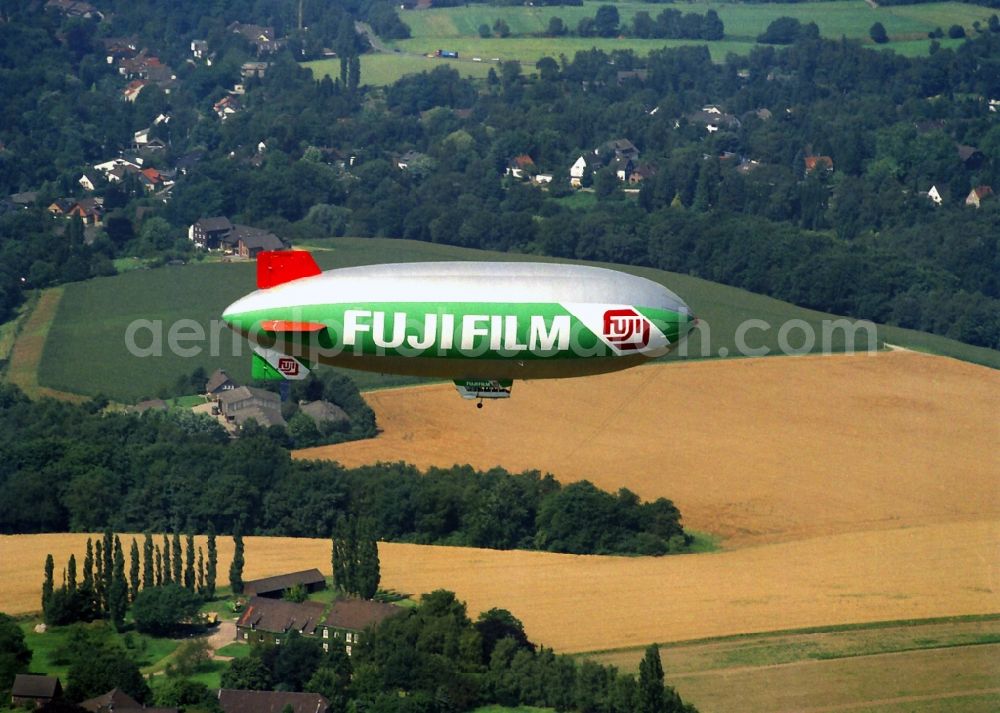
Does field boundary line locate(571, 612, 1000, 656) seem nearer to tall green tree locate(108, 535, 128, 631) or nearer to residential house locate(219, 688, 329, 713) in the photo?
residential house locate(219, 688, 329, 713)

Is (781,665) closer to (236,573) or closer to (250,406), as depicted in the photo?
(236,573)

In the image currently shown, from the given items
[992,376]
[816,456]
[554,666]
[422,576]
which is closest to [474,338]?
[554,666]

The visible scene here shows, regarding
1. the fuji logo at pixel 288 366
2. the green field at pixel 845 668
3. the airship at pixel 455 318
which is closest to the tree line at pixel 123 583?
the green field at pixel 845 668

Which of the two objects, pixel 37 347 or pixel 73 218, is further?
pixel 73 218

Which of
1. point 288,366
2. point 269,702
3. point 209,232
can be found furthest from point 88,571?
point 209,232

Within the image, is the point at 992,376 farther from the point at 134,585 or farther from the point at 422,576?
the point at 134,585

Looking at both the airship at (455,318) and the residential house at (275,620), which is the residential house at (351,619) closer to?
the residential house at (275,620)

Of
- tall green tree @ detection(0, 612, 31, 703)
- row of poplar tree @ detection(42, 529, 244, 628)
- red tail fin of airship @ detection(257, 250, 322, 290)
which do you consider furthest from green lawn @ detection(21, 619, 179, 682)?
red tail fin of airship @ detection(257, 250, 322, 290)

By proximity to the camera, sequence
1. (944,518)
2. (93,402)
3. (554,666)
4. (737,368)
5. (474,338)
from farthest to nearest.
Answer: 1. (737,368)
2. (93,402)
3. (944,518)
4. (554,666)
5. (474,338)
